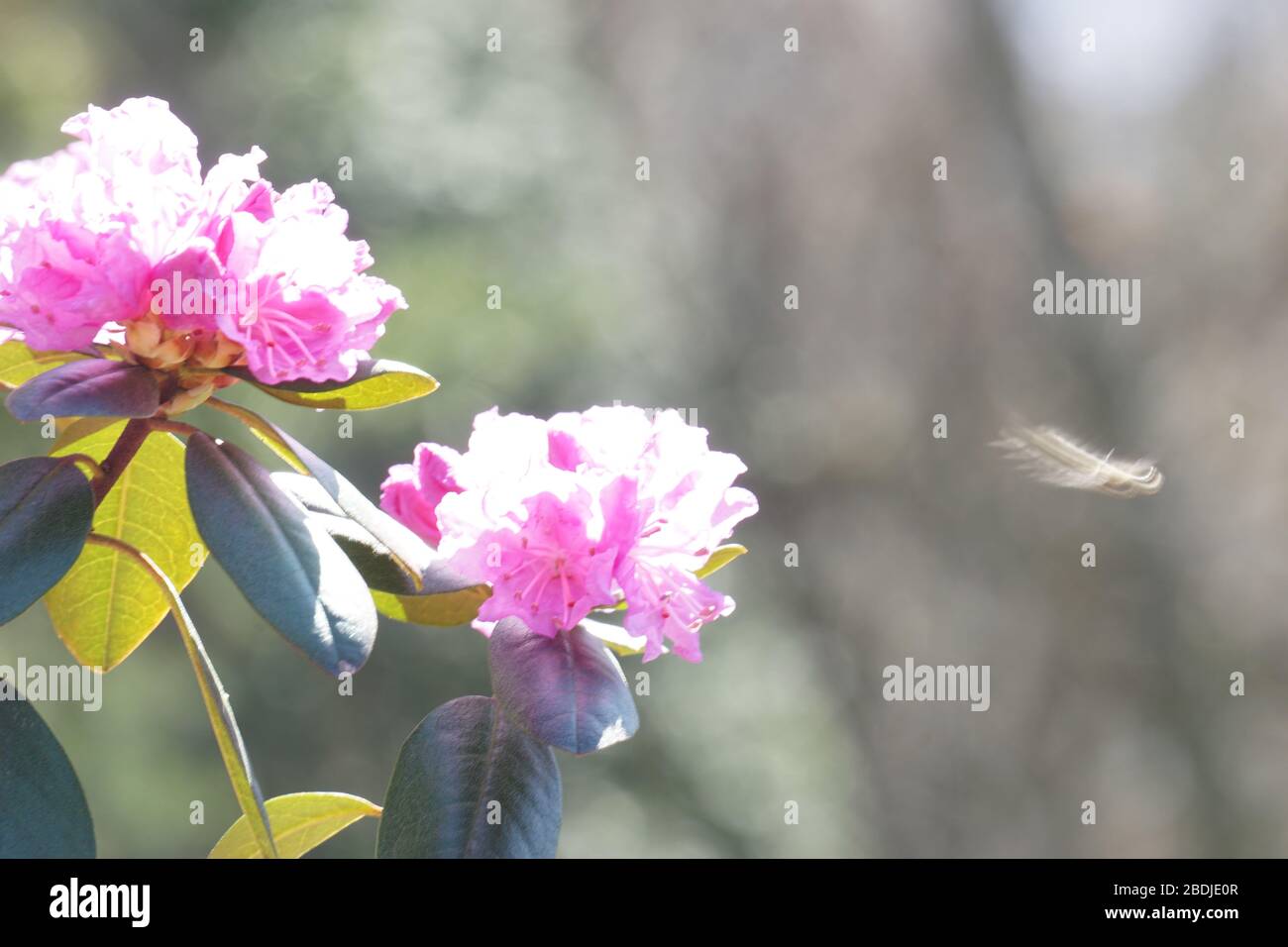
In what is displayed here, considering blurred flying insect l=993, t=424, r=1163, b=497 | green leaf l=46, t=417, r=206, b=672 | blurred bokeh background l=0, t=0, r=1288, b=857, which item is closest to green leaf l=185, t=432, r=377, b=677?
green leaf l=46, t=417, r=206, b=672

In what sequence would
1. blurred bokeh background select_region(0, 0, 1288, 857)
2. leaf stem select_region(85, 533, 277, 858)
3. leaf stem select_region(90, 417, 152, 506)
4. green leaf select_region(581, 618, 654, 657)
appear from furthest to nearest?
blurred bokeh background select_region(0, 0, 1288, 857)
green leaf select_region(581, 618, 654, 657)
leaf stem select_region(90, 417, 152, 506)
leaf stem select_region(85, 533, 277, 858)

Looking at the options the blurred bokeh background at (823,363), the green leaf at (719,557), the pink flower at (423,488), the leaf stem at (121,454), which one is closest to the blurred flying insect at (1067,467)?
the green leaf at (719,557)

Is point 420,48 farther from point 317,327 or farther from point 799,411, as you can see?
point 317,327

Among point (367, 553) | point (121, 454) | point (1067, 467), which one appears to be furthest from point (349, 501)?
point (1067, 467)

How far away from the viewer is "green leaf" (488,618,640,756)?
93cm

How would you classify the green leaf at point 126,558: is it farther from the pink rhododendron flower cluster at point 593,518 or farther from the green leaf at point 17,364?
the pink rhododendron flower cluster at point 593,518

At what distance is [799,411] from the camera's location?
5137 mm

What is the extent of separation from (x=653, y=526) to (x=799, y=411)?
4179 millimetres

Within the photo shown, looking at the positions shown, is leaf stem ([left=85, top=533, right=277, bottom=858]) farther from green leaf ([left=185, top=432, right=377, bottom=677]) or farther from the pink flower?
the pink flower

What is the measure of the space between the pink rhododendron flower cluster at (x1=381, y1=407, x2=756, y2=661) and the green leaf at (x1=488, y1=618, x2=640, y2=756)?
0.02 metres

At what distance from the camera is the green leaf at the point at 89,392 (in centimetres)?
91

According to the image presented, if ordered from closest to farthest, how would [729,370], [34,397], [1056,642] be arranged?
1. [34,397]
2. [1056,642]
3. [729,370]

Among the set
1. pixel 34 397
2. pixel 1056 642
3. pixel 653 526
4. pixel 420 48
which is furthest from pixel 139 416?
pixel 420 48

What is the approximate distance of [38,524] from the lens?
952mm
